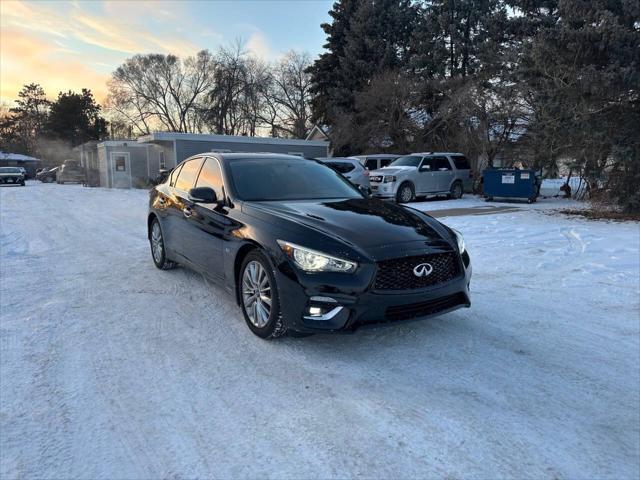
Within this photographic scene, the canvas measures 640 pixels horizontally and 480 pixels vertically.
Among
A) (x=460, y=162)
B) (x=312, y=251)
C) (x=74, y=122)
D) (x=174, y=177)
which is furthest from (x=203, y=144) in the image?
(x=74, y=122)

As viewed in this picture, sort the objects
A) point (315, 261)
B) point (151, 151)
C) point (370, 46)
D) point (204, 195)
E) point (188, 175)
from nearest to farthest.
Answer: point (315, 261), point (204, 195), point (188, 175), point (370, 46), point (151, 151)

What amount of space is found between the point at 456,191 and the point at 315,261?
1657 centimetres

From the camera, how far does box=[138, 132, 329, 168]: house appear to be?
1088 inches

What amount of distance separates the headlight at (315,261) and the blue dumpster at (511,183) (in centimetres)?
1551

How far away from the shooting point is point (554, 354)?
373 cm

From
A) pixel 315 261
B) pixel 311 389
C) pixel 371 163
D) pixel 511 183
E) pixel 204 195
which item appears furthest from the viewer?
pixel 371 163

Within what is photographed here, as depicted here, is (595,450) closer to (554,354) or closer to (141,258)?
(554,354)

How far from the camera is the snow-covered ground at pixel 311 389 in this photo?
241cm

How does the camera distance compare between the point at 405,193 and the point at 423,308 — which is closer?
the point at 423,308

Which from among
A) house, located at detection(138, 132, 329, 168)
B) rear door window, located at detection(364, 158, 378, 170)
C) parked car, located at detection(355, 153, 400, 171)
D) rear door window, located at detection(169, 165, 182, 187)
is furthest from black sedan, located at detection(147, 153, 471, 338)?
house, located at detection(138, 132, 329, 168)

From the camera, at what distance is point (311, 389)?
3115mm

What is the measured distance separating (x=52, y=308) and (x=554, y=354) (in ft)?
15.7

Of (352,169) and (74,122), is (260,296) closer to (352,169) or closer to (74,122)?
(352,169)

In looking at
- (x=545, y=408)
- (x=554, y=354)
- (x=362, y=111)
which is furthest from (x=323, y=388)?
(x=362, y=111)
